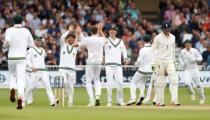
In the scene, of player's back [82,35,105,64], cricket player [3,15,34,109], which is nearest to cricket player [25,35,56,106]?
player's back [82,35,105,64]

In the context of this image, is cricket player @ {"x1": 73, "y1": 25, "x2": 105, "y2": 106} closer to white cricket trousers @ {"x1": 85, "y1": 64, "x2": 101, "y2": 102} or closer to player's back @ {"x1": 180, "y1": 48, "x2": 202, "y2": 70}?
white cricket trousers @ {"x1": 85, "y1": 64, "x2": 101, "y2": 102}

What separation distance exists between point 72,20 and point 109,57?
1491cm

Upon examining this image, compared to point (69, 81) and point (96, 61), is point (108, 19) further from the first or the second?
point (69, 81)

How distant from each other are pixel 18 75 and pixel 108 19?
20188mm

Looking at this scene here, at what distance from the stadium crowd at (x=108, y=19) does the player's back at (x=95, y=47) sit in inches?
484

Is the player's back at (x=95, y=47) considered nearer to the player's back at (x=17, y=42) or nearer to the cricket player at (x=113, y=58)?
the cricket player at (x=113, y=58)

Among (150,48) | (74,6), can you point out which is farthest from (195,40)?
(150,48)

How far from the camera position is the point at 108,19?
44.6 meters

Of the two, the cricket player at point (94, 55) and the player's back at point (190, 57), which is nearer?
the cricket player at point (94, 55)

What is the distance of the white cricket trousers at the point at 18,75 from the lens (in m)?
24.7

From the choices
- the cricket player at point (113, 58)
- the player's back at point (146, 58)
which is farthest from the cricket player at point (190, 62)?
the cricket player at point (113, 58)

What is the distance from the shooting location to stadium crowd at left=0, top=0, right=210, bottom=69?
4234 cm

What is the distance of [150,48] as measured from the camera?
1158 inches

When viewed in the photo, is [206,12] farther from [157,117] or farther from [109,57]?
[157,117]
